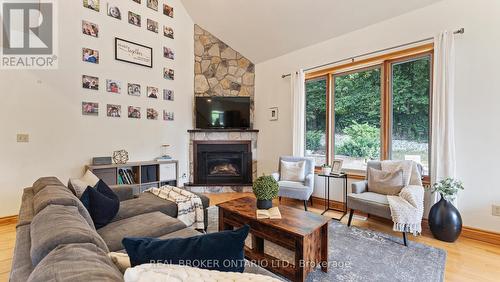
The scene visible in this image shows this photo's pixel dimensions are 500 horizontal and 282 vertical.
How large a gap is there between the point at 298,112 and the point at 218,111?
5.46ft

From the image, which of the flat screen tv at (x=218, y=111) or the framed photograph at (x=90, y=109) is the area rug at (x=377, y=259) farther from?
the framed photograph at (x=90, y=109)

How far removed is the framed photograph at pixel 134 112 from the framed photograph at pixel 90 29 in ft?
4.07

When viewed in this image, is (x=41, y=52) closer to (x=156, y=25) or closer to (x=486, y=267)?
(x=156, y=25)

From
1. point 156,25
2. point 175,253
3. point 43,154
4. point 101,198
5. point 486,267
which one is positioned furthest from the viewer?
point 156,25

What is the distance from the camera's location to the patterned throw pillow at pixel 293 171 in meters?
3.95

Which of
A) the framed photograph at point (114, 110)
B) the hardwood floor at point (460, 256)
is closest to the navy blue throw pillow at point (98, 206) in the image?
the hardwood floor at point (460, 256)

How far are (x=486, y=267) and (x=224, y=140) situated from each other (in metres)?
4.12

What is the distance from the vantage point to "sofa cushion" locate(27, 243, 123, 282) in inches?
25.0

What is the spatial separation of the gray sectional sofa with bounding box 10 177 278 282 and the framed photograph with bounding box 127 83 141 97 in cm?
252

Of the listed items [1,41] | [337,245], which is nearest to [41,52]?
[1,41]

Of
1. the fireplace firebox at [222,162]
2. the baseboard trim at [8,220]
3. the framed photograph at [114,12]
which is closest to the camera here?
the baseboard trim at [8,220]

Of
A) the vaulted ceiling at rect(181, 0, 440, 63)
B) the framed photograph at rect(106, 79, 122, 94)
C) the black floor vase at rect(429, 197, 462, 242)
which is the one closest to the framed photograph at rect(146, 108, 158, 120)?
the framed photograph at rect(106, 79, 122, 94)

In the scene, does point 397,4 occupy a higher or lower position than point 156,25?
lower

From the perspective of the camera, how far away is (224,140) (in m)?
5.06
